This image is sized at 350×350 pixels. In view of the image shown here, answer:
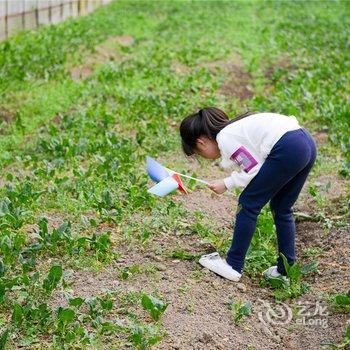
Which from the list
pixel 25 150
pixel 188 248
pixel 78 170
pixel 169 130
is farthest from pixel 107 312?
pixel 169 130

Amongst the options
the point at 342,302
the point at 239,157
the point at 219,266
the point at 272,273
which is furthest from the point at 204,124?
the point at 342,302

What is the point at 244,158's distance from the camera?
4.13 meters

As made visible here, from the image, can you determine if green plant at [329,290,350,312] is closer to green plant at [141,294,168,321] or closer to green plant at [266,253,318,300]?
green plant at [266,253,318,300]

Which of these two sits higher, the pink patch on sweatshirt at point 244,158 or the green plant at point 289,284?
the pink patch on sweatshirt at point 244,158

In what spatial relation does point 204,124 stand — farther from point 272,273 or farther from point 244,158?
point 272,273

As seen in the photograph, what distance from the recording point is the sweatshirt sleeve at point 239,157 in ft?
13.4

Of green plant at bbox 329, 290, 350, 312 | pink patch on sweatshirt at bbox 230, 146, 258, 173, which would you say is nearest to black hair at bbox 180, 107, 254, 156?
pink patch on sweatshirt at bbox 230, 146, 258, 173

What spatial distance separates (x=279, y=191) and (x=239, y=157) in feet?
1.38

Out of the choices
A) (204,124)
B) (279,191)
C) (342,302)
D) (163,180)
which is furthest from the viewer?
(163,180)

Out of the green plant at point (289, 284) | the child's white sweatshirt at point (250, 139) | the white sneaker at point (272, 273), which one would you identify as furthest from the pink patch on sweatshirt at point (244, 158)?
the white sneaker at point (272, 273)

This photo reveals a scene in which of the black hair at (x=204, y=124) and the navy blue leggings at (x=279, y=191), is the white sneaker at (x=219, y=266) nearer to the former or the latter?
the navy blue leggings at (x=279, y=191)

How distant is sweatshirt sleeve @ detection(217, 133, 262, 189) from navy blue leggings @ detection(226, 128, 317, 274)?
0.14 ft

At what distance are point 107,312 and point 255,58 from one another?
7177 mm

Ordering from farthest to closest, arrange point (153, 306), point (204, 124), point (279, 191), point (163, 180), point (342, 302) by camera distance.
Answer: point (163, 180)
point (279, 191)
point (204, 124)
point (342, 302)
point (153, 306)
